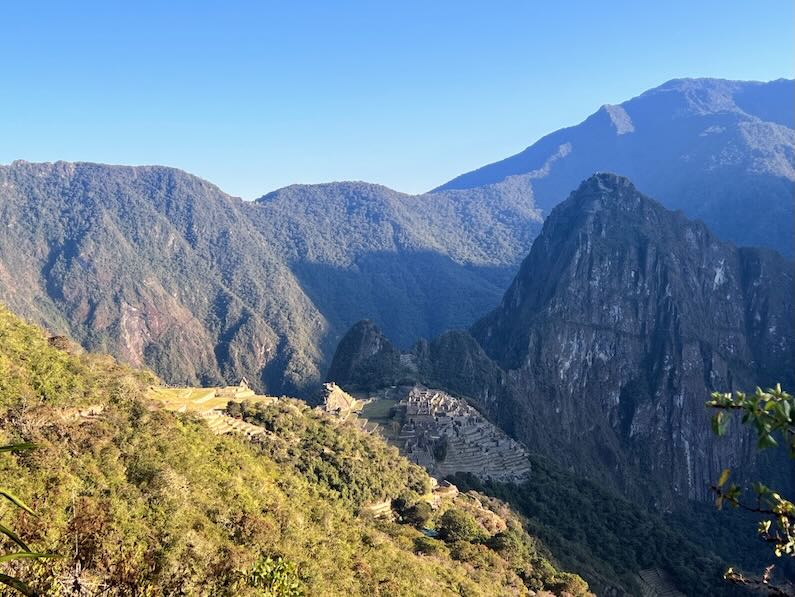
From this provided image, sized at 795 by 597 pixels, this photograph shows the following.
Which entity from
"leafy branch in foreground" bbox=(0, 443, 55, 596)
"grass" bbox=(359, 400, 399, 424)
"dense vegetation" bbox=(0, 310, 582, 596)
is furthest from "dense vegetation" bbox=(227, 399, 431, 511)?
"leafy branch in foreground" bbox=(0, 443, 55, 596)

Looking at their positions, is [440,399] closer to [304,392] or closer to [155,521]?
[155,521]

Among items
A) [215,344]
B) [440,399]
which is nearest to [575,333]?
[440,399]

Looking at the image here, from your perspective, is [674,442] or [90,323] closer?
[674,442]

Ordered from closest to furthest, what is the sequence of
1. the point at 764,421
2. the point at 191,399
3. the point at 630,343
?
1. the point at 764,421
2. the point at 191,399
3. the point at 630,343

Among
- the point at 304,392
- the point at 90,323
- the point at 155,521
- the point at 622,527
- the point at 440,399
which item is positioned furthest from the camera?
the point at 90,323

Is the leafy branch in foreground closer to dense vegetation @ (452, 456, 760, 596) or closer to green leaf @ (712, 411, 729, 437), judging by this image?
green leaf @ (712, 411, 729, 437)

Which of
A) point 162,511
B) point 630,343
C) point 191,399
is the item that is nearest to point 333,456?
point 191,399

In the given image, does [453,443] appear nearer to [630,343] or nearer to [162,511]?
[162,511]
